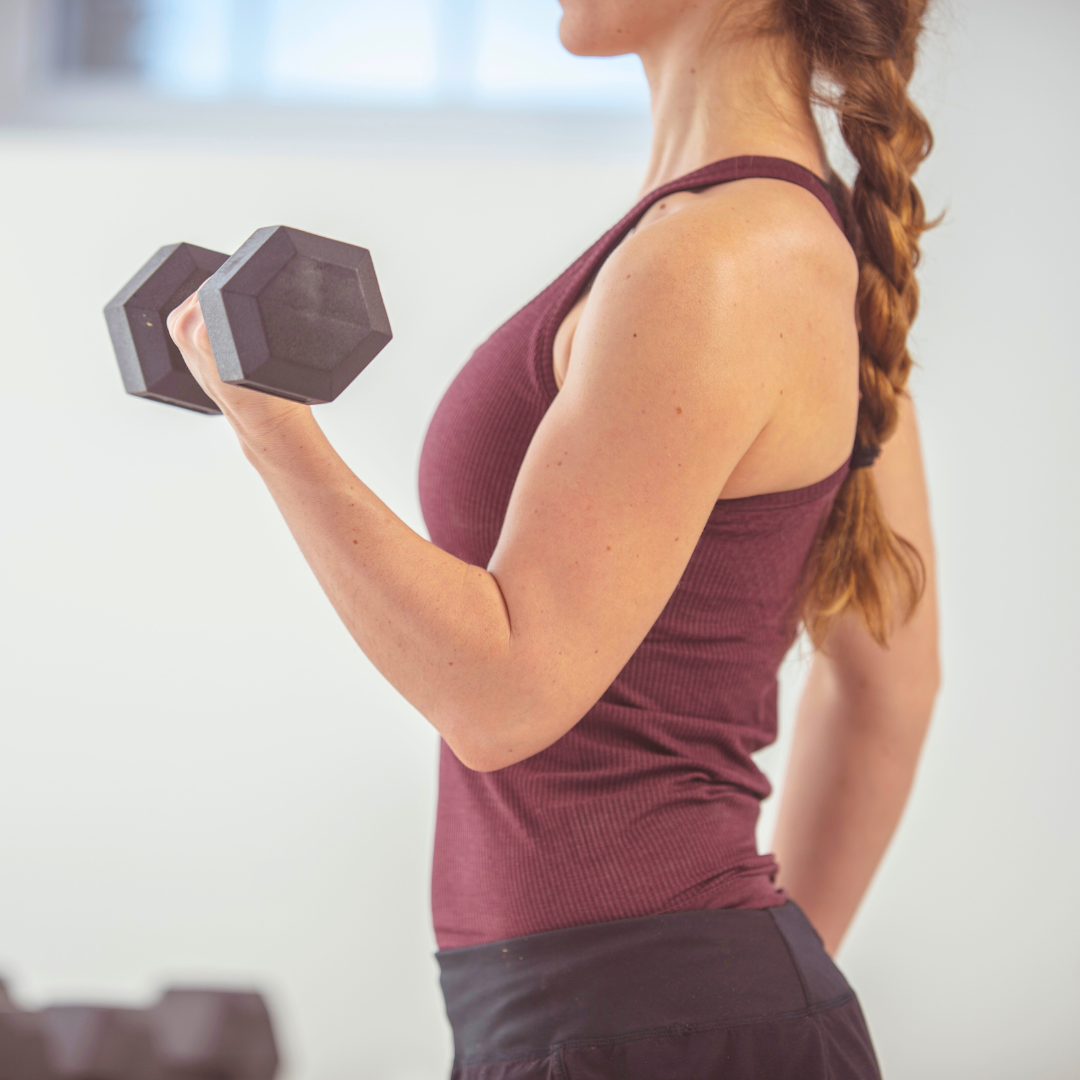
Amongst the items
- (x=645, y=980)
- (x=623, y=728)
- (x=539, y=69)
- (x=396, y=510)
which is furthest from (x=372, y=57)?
(x=645, y=980)

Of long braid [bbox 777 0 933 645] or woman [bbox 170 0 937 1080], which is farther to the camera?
long braid [bbox 777 0 933 645]

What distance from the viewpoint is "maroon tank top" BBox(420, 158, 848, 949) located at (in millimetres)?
622

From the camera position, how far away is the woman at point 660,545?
0.51 metres

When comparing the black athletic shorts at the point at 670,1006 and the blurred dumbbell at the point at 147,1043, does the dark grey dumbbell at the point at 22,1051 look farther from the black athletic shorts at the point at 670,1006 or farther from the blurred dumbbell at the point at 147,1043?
the black athletic shorts at the point at 670,1006

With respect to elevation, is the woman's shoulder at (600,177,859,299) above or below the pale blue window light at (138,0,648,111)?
below

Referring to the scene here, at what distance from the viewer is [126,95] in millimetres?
1752

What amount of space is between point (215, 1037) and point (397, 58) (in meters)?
1.64

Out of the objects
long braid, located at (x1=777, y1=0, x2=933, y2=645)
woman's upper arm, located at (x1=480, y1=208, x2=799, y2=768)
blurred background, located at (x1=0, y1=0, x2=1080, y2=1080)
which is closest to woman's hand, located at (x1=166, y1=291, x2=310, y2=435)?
woman's upper arm, located at (x1=480, y1=208, x2=799, y2=768)

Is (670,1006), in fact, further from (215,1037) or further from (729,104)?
Answer: (729,104)

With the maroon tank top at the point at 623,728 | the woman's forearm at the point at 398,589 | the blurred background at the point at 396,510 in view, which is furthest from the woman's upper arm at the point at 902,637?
the blurred background at the point at 396,510

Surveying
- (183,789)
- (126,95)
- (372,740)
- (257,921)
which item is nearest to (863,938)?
(372,740)

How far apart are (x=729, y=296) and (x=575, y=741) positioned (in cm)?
28

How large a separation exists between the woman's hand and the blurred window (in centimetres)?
131

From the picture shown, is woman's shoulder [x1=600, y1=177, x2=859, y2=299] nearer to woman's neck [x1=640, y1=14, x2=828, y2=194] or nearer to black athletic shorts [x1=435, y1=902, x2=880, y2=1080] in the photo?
woman's neck [x1=640, y1=14, x2=828, y2=194]
